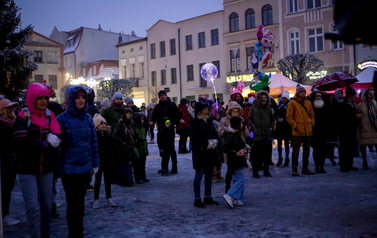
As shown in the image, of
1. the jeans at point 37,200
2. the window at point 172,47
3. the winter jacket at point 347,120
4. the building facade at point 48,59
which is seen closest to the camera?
the jeans at point 37,200

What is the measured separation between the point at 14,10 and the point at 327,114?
32.9ft

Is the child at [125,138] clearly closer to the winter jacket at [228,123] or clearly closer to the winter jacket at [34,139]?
the winter jacket at [228,123]

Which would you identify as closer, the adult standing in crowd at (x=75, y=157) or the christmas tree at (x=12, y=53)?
the adult standing in crowd at (x=75, y=157)

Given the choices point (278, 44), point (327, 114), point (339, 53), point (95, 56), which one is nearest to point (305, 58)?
point (339, 53)

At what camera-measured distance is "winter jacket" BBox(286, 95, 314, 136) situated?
30.7ft

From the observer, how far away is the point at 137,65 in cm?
5194

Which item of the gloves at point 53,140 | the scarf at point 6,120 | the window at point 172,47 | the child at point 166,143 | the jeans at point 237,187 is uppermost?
the window at point 172,47

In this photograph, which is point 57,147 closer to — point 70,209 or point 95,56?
point 70,209

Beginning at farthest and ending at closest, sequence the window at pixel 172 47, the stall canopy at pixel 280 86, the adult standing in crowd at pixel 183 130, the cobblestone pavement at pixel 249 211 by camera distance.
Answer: the window at pixel 172 47 < the stall canopy at pixel 280 86 < the adult standing in crowd at pixel 183 130 < the cobblestone pavement at pixel 249 211

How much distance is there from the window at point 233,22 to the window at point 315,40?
7940 mm

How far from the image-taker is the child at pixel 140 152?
370 inches

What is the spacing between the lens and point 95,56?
63.4m

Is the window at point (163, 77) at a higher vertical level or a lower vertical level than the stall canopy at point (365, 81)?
higher

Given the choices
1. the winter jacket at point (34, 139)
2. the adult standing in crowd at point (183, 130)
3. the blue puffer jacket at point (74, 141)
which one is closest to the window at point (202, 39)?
the adult standing in crowd at point (183, 130)
